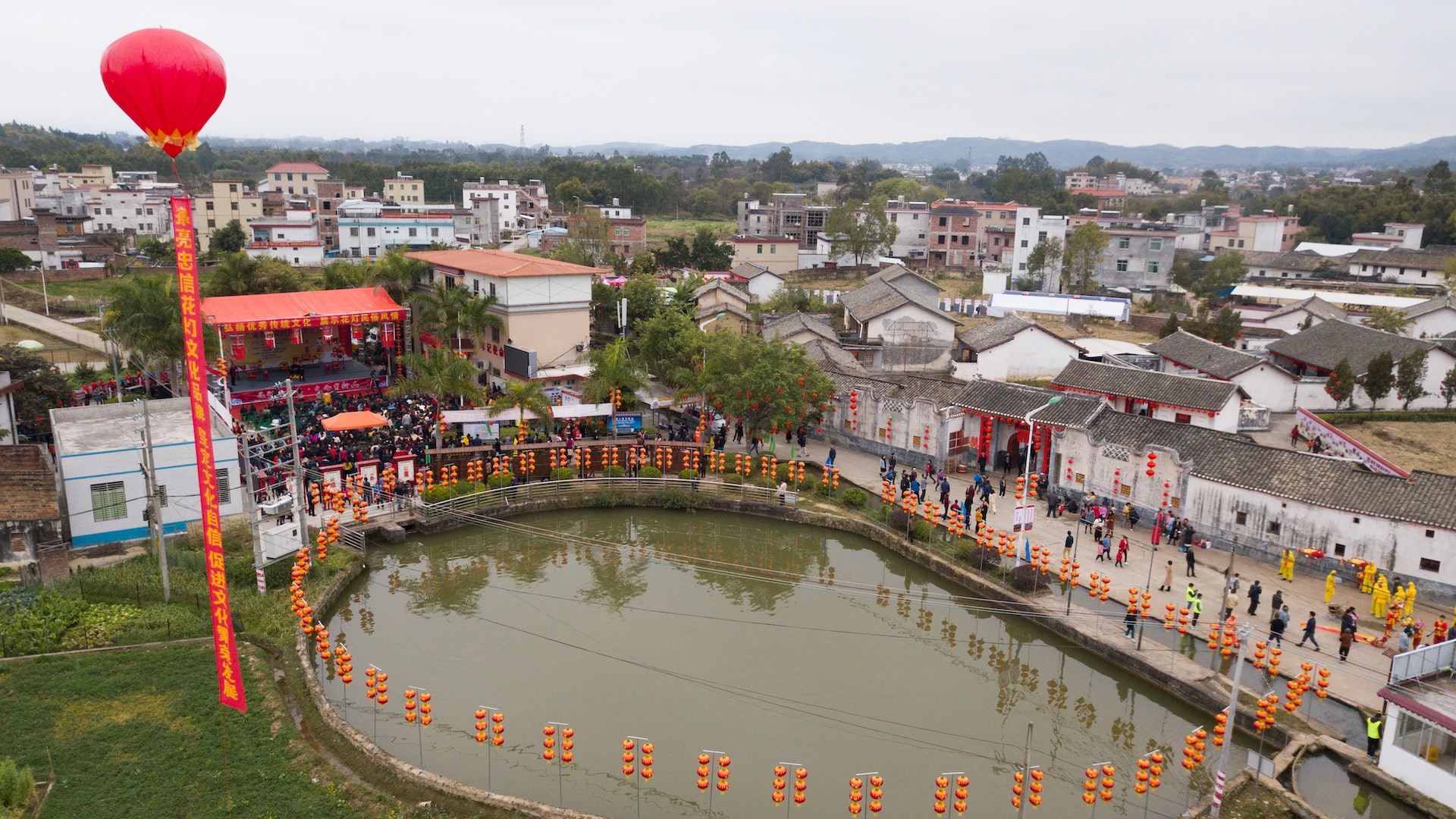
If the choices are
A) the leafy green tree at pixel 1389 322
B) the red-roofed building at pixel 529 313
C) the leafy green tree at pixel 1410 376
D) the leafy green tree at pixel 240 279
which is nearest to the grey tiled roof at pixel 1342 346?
the leafy green tree at pixel 1410 376

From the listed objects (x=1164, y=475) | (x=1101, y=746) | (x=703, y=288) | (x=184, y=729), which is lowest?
(x=1101, y=746)

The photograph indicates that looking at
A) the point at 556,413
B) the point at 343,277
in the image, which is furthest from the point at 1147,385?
the point at 343,277

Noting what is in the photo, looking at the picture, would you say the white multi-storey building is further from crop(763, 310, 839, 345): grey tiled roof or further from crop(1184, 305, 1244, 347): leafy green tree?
crop(763, 310, 839, 345): grey tiled roof

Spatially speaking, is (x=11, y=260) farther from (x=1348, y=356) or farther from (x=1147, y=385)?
(x=1348, y=356)

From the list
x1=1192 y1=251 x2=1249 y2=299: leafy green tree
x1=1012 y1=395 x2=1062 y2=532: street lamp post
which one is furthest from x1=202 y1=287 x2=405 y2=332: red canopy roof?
x1=1192 y1=251 x2=1249 y2=299: leafy green tree

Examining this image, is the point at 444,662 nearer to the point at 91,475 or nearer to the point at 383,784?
the point at 383,784

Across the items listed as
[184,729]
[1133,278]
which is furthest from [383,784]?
[1133,278]

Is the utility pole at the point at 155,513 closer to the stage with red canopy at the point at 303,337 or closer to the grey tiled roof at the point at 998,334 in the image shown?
the stage with red canopy at the point at 303,337
